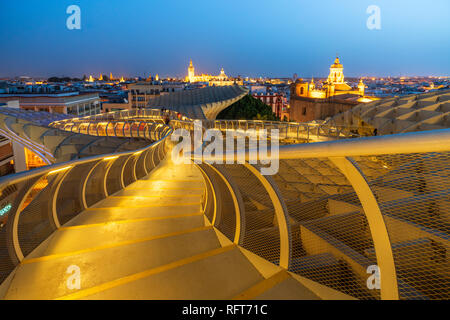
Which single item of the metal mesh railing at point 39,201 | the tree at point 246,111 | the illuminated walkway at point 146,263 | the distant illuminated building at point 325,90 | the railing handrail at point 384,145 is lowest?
the illuminated walkway at point 146,263

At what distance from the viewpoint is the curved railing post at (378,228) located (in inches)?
64.4

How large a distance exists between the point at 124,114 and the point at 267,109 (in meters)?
27.7

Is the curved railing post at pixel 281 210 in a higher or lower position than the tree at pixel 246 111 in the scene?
lower

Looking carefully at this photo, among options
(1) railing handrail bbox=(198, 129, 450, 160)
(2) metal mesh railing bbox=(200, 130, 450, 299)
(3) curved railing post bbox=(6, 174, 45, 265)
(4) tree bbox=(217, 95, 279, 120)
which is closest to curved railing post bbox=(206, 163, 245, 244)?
(2) metal mesh railing bbox=(200, 130, 450, 299)

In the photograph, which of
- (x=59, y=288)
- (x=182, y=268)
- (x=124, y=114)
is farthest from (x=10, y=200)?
(x=124, y=114)

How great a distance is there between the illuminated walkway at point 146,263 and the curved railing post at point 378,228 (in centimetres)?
59

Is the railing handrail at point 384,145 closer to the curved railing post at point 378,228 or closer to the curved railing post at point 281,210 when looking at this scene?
the curved railing post at point 378,228

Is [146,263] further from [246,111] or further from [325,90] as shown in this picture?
[325,90]

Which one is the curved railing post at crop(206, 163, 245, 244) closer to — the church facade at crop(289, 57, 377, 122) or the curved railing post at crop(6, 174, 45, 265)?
the curved railing post at crop(6, 174, 45, 265)

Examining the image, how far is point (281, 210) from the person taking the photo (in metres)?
2.36

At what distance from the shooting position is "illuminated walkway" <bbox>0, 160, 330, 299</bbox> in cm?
234

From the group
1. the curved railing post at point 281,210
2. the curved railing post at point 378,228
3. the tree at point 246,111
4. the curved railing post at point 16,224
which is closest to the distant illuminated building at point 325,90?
the tree at point 246,111

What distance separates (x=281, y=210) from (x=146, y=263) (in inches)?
57.6
